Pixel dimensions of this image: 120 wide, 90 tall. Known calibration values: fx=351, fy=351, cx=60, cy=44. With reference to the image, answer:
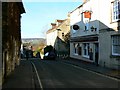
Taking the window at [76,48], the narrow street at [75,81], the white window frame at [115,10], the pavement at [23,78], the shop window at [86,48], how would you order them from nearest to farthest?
the pavement at [23,78], the narrow street at [75,81], the white window frame at [115,10], the shop window at [86,48], the window at [76,48]

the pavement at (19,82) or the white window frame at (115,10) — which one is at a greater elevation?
the white window frame at (115,10)

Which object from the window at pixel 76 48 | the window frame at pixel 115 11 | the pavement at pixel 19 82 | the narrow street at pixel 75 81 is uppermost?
the window frame at pixel 115 11

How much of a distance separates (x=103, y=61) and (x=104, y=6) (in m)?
5.31

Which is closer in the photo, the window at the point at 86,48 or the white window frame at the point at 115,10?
the white window frame at the point at 115,10

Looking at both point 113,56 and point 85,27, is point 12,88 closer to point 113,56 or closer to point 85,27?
point 113,56

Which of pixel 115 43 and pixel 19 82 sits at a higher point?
pixel 115 43

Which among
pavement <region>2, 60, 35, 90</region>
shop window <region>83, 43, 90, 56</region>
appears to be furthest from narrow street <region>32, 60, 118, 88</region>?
shop window <region>83, 43, 90, 56</region>

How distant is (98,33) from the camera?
118ft

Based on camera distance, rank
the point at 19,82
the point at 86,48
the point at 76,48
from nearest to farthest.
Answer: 1. the point at 19,82
2. the point at 86,48
3. the point at 76,48

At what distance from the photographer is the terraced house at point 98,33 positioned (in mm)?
31016

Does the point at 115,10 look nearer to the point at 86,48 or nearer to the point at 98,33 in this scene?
the point at 98,33

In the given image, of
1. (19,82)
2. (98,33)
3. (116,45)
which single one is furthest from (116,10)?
(19,82)

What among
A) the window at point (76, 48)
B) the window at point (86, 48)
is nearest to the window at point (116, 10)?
the window at point (86, 48)

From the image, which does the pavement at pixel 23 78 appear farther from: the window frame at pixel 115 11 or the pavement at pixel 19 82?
the window frame at pixel 115 11
